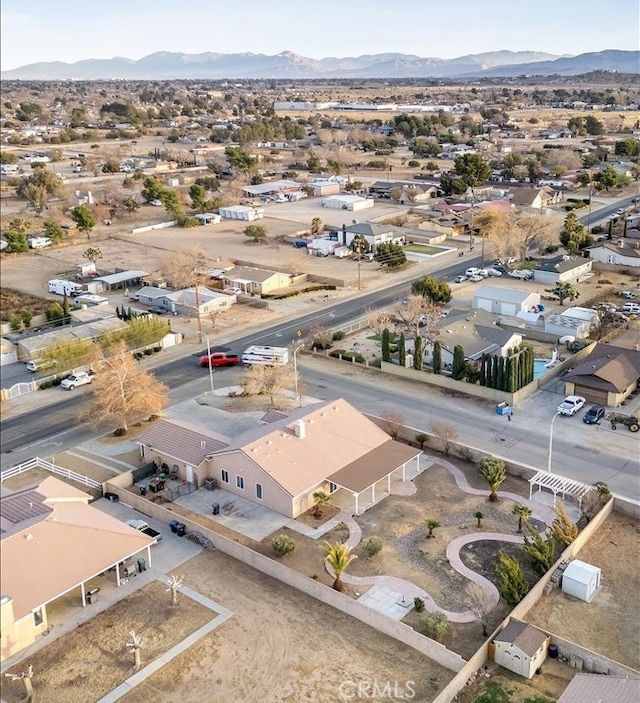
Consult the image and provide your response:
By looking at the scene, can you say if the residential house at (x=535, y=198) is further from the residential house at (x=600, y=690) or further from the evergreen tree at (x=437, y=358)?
the residential house at (x=600, y=690)

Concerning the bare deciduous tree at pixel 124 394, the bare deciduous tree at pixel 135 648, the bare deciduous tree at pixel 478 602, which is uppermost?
the bare deciduous tree at pixel 124 394

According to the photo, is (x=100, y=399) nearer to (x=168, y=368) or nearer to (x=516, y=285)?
(x=168, y=368)

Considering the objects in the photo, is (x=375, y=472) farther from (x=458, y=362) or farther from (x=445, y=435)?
(x=458, y=362)

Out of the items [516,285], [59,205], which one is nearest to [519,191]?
[516,285]

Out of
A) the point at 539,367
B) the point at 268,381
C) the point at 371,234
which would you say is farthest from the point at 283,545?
the point at 371,234

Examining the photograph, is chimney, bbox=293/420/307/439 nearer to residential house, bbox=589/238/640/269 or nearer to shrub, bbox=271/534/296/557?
shrub, bbox=271/534/296/557

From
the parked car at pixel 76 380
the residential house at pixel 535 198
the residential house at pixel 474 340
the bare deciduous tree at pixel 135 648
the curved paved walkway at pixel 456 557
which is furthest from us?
the residential house at pixel 535 198

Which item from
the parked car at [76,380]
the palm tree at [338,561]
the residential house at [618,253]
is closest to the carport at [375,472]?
the palm tree at [338,561]
